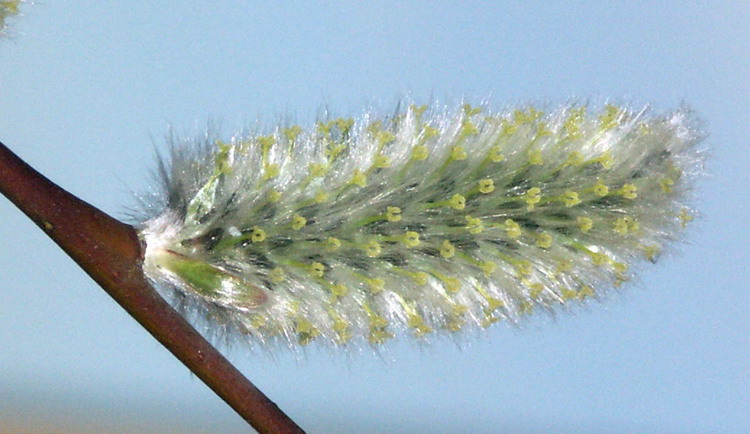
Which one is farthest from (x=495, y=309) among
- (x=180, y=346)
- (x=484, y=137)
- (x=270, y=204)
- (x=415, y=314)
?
(x=180, y=346)

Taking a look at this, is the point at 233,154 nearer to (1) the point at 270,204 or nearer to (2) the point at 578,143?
(1) the point at 270,204

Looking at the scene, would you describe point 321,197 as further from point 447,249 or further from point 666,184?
point 666,184

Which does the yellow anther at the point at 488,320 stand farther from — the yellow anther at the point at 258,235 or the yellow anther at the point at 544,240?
the yellow anther at the point at 258,235

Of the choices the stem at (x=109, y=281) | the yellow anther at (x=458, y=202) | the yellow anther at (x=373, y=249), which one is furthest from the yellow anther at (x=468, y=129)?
the stem at (x=109, y=281)

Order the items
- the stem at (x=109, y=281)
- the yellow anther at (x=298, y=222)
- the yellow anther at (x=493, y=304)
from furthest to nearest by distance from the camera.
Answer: the yellow anther at (x=493, y=304) < the yellow anther at (x=298, y=222) < the stem at (x=109, y=281)

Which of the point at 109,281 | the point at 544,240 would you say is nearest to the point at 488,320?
the point at 544,240

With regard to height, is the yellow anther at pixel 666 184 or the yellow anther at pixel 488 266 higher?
the yellow anther at pixel 666 184

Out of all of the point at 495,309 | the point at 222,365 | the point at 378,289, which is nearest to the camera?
the point at 222,365
